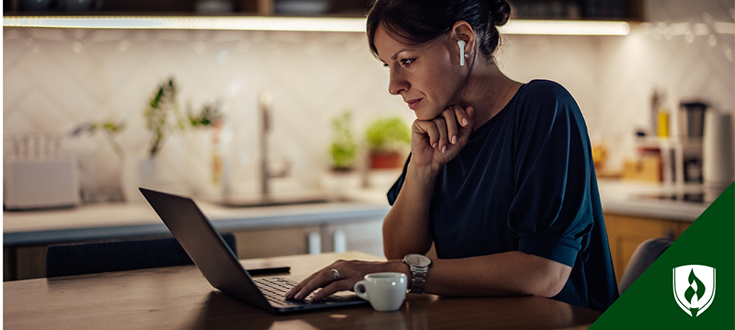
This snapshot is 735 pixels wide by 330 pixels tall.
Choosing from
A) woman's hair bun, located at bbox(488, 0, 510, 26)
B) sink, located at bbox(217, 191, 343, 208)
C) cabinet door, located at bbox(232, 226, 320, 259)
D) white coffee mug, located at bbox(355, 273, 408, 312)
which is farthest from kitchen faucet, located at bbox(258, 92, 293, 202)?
white coffee mug, located at bbox(355, 273, 408, 312)

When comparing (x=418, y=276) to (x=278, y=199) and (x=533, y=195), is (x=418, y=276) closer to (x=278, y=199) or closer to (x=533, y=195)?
(x=533, y=195)

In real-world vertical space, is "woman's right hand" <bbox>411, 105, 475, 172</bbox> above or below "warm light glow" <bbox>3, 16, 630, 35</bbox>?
below

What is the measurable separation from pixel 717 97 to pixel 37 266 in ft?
9.21

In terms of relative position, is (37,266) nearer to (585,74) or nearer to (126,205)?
(126,205)

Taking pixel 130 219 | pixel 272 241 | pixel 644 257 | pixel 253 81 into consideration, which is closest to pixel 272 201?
pixel 272 241

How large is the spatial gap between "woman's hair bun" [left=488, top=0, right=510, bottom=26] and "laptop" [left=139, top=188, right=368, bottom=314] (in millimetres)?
655

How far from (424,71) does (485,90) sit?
143mm

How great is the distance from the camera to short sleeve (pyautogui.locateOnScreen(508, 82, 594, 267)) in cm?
98

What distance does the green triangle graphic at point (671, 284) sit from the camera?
2.78 feet

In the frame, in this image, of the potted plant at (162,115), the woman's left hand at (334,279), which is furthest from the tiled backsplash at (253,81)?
the woman's left hand at (334,279)

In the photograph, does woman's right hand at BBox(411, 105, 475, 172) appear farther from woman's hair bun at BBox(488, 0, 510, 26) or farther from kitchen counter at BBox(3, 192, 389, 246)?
kitchen counter at BBox(3, 192, 389, 246)

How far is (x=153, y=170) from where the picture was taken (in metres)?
2.69

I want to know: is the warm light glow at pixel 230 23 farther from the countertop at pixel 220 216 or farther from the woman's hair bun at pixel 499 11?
the woman's hair bun at pixel 499 11

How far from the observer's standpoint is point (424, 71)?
46.3 inches
